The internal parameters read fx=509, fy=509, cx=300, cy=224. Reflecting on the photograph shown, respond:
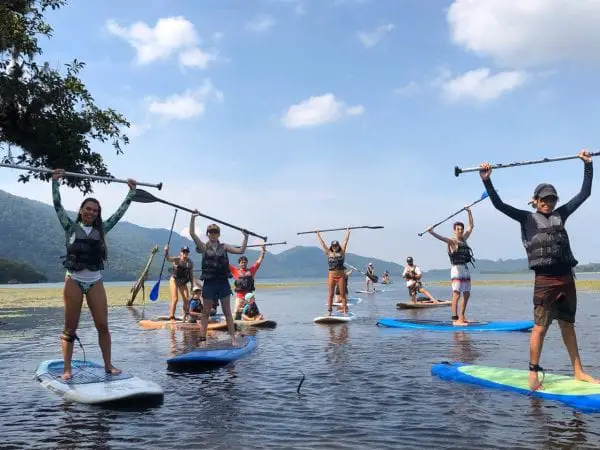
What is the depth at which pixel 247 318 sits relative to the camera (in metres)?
16.6

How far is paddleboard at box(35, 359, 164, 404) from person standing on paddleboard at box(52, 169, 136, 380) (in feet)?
0.68

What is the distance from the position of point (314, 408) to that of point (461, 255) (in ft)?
31.0

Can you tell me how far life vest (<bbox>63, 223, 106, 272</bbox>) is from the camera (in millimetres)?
7004

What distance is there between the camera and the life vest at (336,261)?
17391 mm

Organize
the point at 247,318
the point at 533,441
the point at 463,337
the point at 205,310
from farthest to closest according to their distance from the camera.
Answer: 1. the point at 247,318
2. the point at 463,337
3. the point at 205,310
4. the point at 533,441

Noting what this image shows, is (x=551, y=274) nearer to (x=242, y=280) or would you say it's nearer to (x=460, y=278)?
(x=460, y=278)

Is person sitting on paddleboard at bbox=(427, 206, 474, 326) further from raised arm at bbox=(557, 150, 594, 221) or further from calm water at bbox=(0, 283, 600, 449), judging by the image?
raised arm at bbox=(557, 150, 594, 221)

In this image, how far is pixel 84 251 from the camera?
23.2 ft

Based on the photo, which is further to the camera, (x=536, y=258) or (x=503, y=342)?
(x=503, y=342)

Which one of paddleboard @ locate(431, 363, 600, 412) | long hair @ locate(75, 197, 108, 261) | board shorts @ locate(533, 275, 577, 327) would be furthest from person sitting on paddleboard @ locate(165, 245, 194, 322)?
board shorts @ locate(533, 275, 577, 327)

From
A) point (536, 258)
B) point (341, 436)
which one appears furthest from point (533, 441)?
point (536, 258)

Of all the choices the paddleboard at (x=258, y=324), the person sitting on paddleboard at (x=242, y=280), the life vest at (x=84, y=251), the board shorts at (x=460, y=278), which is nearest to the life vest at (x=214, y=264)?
the life vest at (x=84, y=251)

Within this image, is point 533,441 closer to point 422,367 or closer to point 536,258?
point 536,258

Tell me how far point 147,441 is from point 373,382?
11.8 ft
